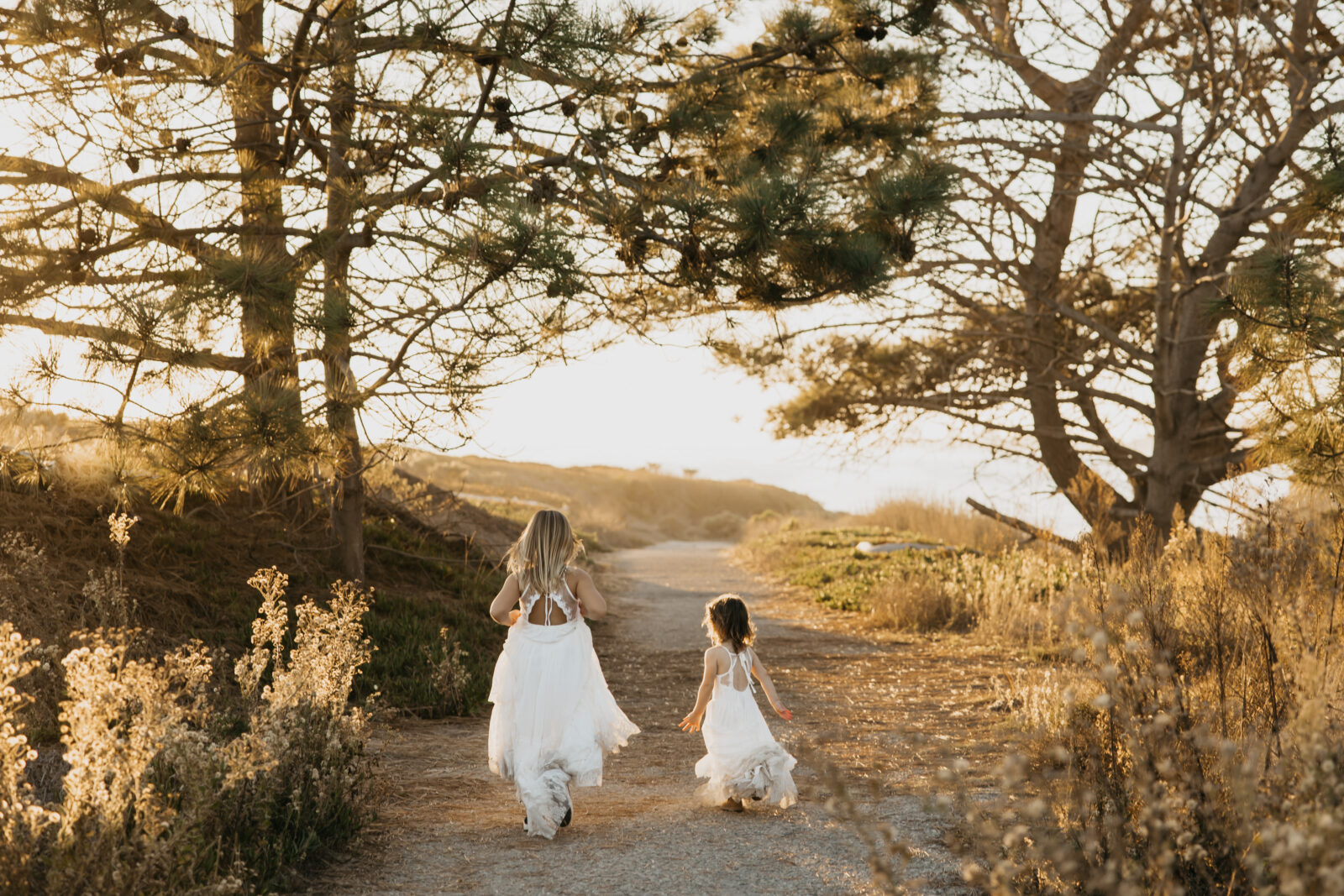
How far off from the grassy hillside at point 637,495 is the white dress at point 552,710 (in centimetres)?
2715

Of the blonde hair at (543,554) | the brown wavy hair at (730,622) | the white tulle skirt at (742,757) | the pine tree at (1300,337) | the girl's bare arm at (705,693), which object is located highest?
the pine tree at (1300,337)

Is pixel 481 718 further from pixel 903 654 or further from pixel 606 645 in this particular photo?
pixel 903 654

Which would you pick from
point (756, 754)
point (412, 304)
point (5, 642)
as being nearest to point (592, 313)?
point (412, 304)

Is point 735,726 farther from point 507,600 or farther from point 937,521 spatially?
point 937,521

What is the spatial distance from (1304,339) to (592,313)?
175 inches

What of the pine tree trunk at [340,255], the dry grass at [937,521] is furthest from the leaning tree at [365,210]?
the dry grass at [937,521]

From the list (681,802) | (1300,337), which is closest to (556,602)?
(681,802)

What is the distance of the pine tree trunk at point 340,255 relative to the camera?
5.98 metres

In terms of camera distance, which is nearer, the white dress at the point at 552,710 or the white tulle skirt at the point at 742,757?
the white dress at the point at 552,710

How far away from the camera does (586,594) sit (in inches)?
172

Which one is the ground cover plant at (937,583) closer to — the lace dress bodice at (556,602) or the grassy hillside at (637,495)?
the lace dress bodice at (556,602)

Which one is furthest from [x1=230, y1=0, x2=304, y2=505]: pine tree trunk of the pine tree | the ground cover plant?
the pine tree

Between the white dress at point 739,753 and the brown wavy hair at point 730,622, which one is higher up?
the brown wavy hair at point 730,622

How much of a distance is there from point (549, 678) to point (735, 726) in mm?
834
